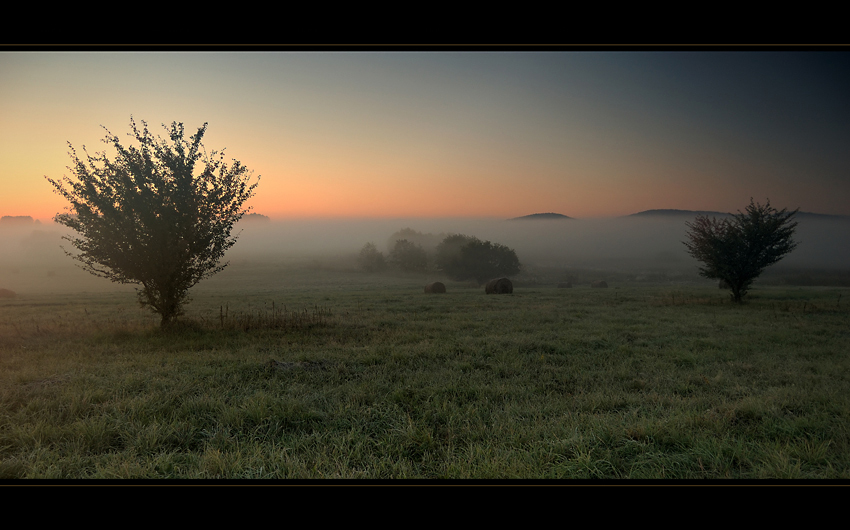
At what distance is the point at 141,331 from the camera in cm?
734

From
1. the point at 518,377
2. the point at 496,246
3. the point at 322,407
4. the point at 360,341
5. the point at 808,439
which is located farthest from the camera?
the point at 496,246

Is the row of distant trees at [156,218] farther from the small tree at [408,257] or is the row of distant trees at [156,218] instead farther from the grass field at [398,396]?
the small tree at [408,257]

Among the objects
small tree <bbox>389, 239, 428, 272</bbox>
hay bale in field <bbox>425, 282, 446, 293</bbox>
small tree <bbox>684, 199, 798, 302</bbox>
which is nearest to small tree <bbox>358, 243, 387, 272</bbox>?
small tree <bbox>389, 239, 428, 272</bbox>

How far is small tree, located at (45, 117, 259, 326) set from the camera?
7605mm

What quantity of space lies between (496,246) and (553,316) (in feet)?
30.8

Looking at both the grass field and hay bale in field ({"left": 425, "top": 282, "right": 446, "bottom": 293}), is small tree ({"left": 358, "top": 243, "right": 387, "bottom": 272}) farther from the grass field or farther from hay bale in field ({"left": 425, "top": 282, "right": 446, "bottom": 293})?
the grass field

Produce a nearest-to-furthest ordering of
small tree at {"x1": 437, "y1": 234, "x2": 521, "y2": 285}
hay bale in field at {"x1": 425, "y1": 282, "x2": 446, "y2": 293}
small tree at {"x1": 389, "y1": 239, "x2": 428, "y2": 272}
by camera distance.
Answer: small tree at {"x1": 389, "y1": 239, "x2": 428, "y2": 272} < hay bale in field at {"x1": 425, "y1": 282, "x2": 446, "y2": 293} < small tree at {"x1": 437, "y1": 234, "x2": 521, "y2": 285}

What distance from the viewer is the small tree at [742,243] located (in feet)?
46.4

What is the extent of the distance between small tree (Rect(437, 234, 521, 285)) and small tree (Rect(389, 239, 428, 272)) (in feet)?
8.70

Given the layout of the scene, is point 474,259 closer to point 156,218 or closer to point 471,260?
point 471,260

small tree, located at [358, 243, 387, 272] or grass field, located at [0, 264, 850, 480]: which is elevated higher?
small tree, located at [358, 243, 387, 272]
